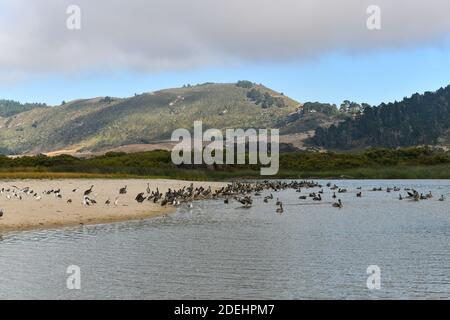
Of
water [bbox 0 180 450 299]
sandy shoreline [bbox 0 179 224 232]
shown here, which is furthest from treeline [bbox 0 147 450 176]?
water [bbox 0 180 450 299]

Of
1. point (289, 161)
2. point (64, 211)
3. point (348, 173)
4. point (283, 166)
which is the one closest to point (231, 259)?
point (64, 211)

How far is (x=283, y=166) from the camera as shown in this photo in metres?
123

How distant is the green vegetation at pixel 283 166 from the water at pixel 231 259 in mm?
49802

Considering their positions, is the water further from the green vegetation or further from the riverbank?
the riverbank

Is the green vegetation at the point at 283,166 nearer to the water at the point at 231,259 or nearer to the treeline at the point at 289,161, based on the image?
the treeline at the point at 289,161

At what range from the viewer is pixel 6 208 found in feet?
114

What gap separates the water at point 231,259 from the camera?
16.9 m

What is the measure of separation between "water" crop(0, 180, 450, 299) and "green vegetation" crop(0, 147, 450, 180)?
49802mm

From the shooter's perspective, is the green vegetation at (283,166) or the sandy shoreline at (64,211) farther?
the green vegetation at (283,166)

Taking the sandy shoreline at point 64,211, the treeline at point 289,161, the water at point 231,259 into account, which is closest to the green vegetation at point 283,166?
the treeline at point 289,161
